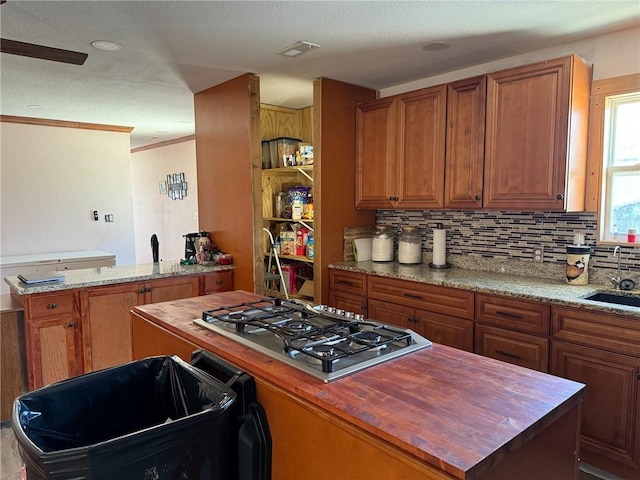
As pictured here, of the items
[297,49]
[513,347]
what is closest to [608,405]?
[513,347]

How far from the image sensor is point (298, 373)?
127cm

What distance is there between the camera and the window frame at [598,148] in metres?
2.59

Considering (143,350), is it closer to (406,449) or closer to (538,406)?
(406,449)

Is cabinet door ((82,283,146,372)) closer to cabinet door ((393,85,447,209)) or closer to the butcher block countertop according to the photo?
the butcher block countertop

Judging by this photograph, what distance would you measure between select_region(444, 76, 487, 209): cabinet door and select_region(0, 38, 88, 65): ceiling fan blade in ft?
8.08

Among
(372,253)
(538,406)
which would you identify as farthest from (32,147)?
(538,406)

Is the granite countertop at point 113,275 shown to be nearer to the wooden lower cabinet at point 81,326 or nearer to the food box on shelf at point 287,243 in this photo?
the wooden lower cabinet at point 81,326

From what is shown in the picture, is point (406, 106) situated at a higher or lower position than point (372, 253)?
higher

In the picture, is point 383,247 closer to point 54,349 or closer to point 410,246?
point 410,246

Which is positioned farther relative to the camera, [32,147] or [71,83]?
[32,147]

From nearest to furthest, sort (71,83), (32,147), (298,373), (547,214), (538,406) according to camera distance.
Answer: (538,406) < (298,373) < (547,214) < (71,83) < (32,147)

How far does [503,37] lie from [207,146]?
256cm

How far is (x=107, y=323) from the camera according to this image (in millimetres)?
3139

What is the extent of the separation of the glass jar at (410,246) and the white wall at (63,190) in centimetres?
411
